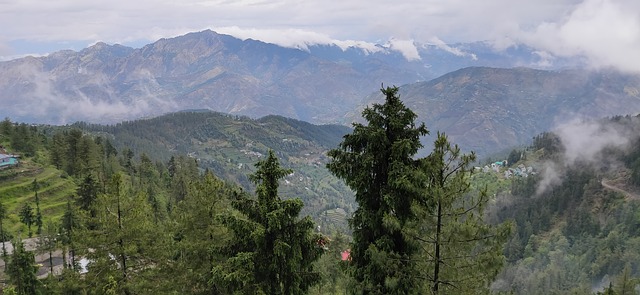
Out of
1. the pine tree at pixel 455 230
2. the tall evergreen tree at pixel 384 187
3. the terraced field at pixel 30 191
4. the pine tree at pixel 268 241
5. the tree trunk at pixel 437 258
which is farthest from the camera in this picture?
the terraced field at pixel 30 191

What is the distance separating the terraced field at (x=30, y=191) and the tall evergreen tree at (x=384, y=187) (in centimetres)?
8181

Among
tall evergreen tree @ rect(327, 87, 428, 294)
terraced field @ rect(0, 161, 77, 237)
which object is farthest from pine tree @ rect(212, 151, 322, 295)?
terraced field @ rect(0, 161, 77, 237)

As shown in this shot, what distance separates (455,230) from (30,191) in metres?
104

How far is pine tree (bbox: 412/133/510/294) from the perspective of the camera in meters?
17.2

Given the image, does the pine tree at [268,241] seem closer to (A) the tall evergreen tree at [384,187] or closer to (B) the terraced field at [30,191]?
(A) the tall evergreen tree at [384,187]

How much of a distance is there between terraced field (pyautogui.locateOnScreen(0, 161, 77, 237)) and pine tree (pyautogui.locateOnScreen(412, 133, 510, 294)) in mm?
84631

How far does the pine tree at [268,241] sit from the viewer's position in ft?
63.5

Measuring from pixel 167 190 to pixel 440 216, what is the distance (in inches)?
4904

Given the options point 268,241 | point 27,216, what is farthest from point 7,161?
point 268,241

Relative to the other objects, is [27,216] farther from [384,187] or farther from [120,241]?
[384,187]

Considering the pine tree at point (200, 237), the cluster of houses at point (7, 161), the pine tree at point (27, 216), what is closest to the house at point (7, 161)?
the cluster of houses at point (7, 161)

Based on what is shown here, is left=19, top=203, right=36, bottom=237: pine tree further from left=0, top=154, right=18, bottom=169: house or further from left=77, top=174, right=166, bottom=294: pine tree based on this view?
left=77, top=174, right=166, bottom=294: pine tree

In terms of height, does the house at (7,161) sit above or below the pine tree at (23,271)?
above

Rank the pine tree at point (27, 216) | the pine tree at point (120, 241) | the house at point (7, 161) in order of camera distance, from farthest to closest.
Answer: the house at point (7, 161) → the pine tree at point (27, 216) → the pine tree at point (120, 241)
